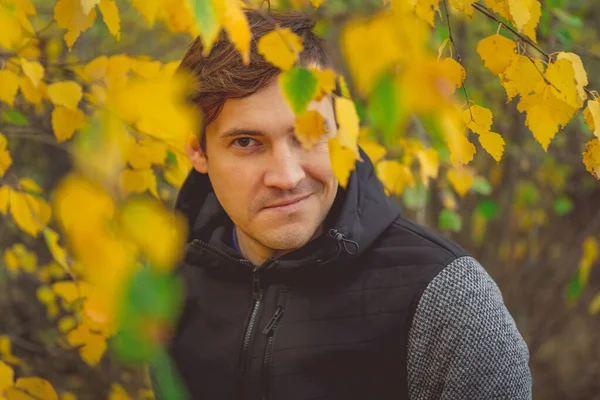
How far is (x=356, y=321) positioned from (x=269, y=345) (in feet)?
0.79

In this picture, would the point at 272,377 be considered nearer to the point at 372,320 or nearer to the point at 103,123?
the point at 372,320

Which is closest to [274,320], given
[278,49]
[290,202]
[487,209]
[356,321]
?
[356,321]

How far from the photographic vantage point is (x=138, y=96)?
2.46 feet

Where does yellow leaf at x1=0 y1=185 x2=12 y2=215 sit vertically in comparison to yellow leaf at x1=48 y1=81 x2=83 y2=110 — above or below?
below

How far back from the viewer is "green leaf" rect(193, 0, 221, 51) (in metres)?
0.87

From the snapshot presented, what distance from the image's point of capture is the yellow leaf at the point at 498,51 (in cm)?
119

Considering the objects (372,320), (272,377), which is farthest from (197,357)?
(372,320)

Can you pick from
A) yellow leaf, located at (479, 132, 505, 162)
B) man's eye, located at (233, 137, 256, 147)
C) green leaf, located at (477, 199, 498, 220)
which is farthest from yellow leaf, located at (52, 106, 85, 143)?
green leaf, located at (477, 199, 498, 220)

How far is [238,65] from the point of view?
5.25 feet

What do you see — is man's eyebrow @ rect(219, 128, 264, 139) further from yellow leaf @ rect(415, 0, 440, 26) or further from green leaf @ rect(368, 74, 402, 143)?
green leaf @ rect(368, 74, 402, 143)

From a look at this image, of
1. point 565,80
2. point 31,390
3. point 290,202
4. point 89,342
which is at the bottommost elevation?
point 89,342

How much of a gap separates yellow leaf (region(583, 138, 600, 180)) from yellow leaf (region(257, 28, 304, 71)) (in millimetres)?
598

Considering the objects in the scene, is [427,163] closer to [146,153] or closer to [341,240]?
[341,240]

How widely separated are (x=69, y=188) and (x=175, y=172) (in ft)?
4.51
